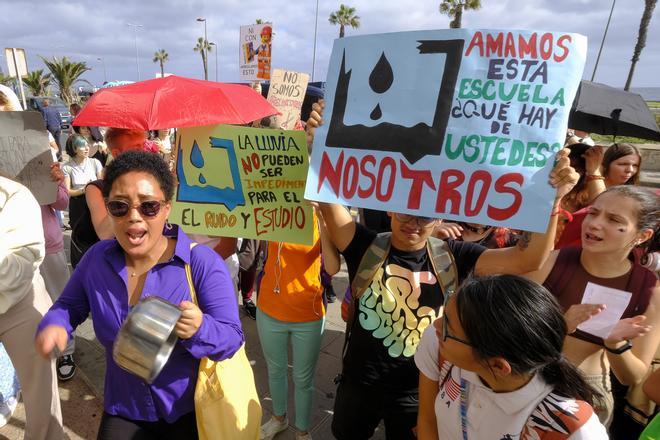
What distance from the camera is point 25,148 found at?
8.09 ft

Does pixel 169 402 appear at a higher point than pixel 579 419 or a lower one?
lower

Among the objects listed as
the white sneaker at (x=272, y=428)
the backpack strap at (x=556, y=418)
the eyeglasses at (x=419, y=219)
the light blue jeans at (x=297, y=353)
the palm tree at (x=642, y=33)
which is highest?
the palm tree at (x=642, y=33)

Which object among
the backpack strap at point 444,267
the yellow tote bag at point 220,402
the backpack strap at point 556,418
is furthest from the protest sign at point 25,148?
the backpack strap at point 556,418

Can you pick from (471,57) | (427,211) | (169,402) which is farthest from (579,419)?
(169,402)

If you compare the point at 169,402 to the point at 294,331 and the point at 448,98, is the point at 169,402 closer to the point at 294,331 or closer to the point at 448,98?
the point at 294,331

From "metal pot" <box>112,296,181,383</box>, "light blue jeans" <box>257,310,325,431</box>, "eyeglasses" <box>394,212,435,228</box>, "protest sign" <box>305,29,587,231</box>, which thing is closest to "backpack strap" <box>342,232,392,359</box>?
"eyeglasses" <box>394,212,435,228</box>

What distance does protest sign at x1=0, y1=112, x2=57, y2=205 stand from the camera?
242 centimetres

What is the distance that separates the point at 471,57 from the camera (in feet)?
4.81

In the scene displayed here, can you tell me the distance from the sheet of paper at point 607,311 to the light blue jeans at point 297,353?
4.72 feet

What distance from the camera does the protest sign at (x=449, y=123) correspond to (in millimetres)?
1405

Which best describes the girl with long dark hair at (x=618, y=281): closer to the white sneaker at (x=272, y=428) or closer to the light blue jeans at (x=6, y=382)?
the white sneaker at (x=272, y=428)

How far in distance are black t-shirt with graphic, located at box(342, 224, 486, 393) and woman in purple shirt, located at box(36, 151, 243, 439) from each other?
0.66 metres

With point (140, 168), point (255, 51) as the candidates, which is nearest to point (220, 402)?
point (140, 168)

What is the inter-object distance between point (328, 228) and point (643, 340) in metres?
1.51
